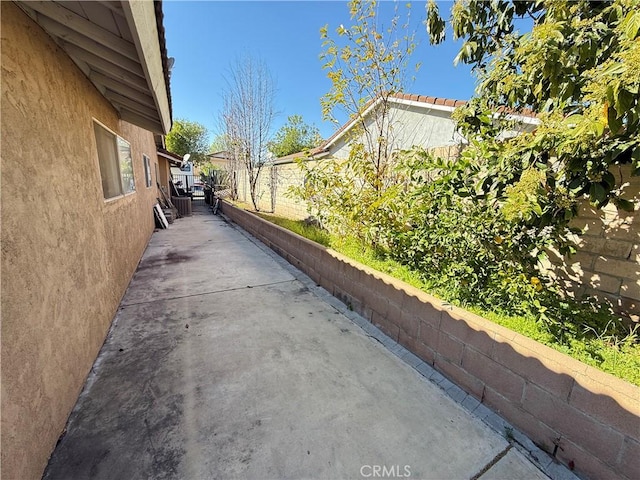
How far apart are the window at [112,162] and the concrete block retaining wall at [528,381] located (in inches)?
157

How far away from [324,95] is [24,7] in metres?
3.21

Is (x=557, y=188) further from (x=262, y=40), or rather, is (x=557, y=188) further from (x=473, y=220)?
(x=262, y=40)

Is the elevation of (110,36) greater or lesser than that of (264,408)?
greater

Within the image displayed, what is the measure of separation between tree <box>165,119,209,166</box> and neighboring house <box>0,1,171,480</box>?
28.7 metres

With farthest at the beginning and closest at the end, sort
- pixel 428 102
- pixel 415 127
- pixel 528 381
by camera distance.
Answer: pixel 428 102, pixel 415 127, pixel 528 381

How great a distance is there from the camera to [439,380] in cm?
257

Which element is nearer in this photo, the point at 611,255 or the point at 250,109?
the point at 611,255

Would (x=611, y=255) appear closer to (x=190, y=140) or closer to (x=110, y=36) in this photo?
(x=110, y=36)

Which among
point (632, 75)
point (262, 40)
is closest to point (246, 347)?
point (632, 75)

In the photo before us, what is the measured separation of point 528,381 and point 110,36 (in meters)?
4.07

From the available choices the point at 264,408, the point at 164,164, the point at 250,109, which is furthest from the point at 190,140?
the point at 264,408

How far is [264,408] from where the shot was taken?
217 cm

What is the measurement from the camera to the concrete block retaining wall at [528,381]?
1.60m

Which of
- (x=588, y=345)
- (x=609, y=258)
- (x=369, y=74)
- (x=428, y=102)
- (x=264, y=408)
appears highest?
(x=428, y=102)
